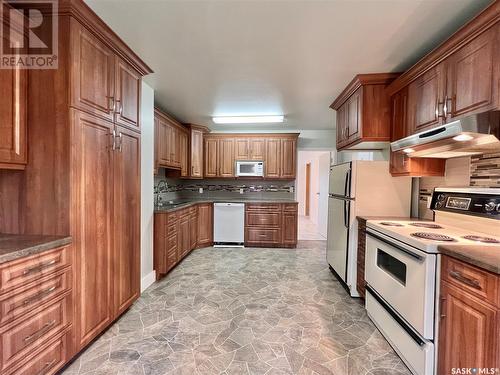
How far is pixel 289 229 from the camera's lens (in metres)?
4.82

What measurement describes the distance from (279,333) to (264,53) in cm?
246

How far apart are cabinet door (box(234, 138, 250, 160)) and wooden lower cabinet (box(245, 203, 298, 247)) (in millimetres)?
1009

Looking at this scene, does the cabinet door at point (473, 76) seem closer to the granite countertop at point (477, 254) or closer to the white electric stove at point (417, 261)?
the white electric stove at point (417, 261)

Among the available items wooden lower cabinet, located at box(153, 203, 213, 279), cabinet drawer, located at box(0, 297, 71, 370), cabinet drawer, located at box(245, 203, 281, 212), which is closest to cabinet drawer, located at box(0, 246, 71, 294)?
cabinet drawer, located at box(0, 297, 71, 370)

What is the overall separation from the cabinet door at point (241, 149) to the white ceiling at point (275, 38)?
1.91m

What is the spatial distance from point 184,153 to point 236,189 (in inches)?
57.1

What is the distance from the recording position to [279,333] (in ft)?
6.93

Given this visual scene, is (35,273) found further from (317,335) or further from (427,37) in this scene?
(427,37)

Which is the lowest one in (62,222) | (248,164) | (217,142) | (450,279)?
(450,279)

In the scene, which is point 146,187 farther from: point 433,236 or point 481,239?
point 481,239

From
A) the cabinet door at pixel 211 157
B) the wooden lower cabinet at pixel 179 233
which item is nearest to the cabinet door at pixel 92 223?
the wooden lower cabinet at pixel 179 233

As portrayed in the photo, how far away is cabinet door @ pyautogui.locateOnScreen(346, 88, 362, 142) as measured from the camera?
276cm

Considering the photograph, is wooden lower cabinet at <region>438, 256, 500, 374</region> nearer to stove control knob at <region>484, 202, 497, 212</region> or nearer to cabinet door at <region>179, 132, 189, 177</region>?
stove control knob at <region>484, 202, 497, 212</region>

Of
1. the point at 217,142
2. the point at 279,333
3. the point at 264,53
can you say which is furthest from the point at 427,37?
the point at 217,142
